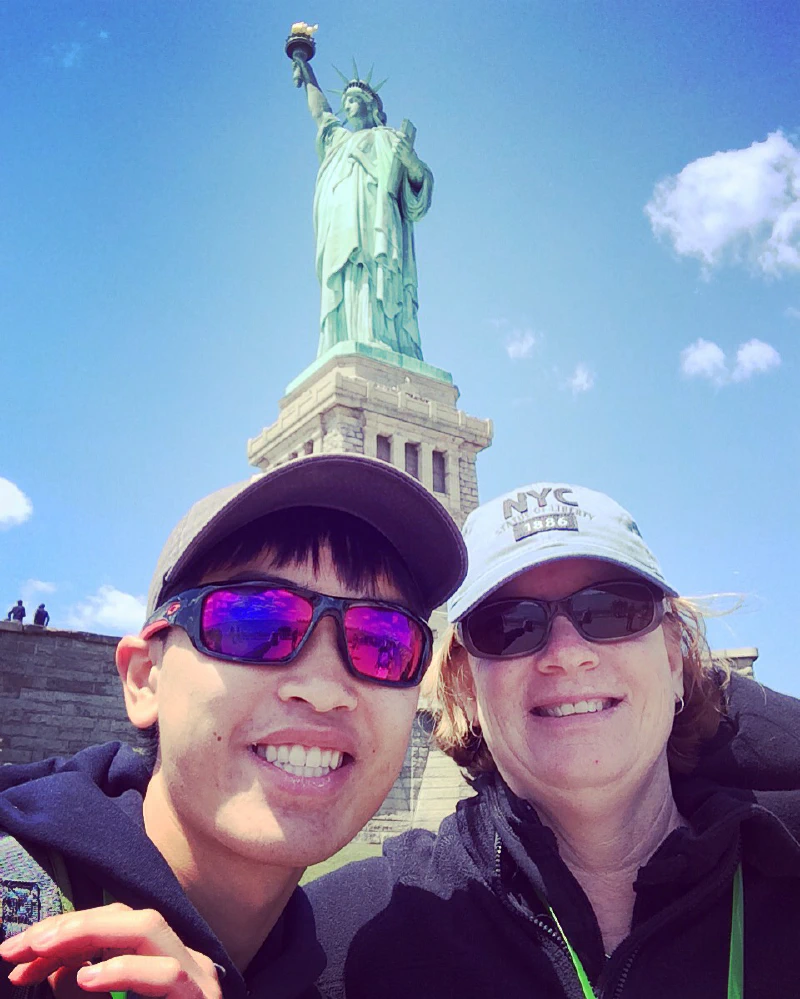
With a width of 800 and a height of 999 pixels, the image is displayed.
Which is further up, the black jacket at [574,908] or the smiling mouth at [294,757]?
the smiling mouth at [294,757]

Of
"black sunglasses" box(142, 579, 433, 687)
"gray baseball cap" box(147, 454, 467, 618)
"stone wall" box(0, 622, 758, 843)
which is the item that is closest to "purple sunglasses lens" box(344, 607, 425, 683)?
"black sunglasses" box(142, 579, 433, 687)

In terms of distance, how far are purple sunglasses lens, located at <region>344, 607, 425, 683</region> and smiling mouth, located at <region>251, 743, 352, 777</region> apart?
0.22 metres

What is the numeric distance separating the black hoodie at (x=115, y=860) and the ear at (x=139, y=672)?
7.7 inches

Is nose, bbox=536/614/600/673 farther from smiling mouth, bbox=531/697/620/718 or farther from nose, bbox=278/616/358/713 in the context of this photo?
nose, bbox=278/616/358/713

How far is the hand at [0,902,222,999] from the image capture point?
119cm

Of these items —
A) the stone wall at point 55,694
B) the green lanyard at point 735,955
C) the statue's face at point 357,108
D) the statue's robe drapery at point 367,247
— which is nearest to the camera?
the green lanyard at point 735,955

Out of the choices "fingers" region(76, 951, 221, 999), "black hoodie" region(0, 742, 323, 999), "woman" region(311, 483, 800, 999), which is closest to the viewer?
"fingers" region(76, 951, 221, 999)

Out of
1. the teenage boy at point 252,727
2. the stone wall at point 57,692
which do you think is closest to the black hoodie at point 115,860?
the teenage boy at point 252,727

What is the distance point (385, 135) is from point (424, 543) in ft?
96.7

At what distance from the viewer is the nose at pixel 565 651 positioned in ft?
7.35

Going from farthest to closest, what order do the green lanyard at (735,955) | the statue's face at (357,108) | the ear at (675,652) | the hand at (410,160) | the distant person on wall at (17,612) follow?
1. the statue's face at (357,108)
2. the hand at (410,160)
3. the distant person on wall at (17,612)
4. the ear at (675,652)
5. the green lanyard at (735,955)

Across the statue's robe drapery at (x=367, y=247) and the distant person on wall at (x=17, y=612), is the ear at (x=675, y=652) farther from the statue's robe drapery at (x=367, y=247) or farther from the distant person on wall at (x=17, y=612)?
the statue's robe drapery at (x=367, y=247)

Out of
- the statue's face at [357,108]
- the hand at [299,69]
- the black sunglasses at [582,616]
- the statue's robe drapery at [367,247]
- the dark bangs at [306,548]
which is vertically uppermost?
the hand at [299,69]

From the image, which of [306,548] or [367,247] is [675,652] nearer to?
[306,548]
